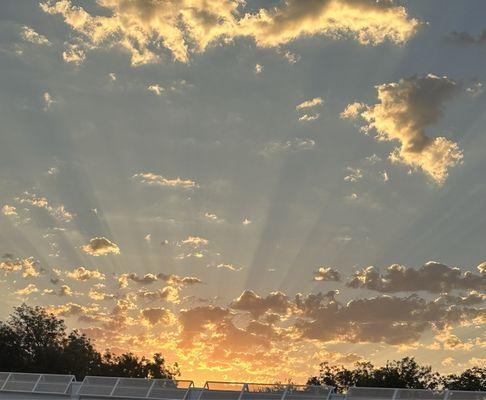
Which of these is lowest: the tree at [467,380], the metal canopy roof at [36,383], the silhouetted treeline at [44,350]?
the metal canopy roof at [36,383]

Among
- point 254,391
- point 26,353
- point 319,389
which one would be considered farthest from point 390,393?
point 26,353

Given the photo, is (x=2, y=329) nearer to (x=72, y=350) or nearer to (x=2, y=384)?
(x=72, y=350)

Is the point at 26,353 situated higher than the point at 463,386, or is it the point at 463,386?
the point at 463,386

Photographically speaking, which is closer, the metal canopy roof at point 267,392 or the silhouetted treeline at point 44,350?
the metal canopy roof at point 267,392

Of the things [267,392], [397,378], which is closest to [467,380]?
[397,378]

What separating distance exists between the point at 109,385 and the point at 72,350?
77.7 metres

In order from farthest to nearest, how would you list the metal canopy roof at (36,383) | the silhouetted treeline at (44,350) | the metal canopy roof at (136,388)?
1. the silhouetted treeline at (44,350)
2. the metal canopy roof at (36,383)
3. the metal canopy roof at (136,388)

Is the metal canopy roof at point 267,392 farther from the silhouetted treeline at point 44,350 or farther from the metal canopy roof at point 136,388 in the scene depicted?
the silhouetted treeline at point 44,350

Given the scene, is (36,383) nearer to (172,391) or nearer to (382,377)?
(172,391)

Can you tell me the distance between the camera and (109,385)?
50.4 m

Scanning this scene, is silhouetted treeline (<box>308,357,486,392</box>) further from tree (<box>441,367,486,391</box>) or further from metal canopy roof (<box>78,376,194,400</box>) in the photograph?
metal canopy roof (<box>78,376,194,400</box>)

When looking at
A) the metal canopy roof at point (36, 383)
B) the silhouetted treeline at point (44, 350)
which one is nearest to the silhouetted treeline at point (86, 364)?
the silhouetted treeline at point (44, 350)

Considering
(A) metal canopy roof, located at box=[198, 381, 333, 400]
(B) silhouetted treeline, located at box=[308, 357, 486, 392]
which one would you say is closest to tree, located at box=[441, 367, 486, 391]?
(B) silhouetted treeline, located at box=[308, 357, 486, 392]

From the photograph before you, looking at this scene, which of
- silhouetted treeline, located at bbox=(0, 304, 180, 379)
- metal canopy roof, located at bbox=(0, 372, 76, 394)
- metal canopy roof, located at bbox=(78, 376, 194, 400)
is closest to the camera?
metal canopy roof, located at bbox=(78, 376, 194, 400)
